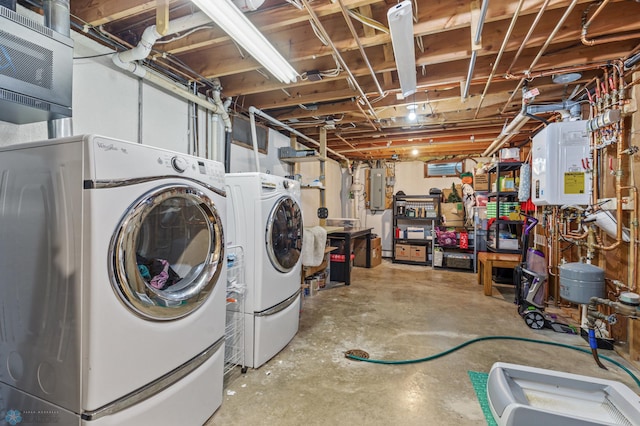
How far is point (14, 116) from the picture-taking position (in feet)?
4.92

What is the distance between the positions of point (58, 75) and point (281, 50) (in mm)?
1520

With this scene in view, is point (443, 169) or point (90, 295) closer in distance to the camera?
point (90, 295)

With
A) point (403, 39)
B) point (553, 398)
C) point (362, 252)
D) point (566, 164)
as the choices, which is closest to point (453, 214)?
point (362, 252)

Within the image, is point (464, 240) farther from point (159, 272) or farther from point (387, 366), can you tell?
point (159, 272)

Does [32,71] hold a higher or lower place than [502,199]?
higher

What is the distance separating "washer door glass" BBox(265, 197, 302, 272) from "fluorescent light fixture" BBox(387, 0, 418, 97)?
54.2 inches

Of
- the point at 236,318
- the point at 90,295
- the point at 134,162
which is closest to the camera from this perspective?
the point at 90,295

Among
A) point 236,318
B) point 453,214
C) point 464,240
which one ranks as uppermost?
point 453,214

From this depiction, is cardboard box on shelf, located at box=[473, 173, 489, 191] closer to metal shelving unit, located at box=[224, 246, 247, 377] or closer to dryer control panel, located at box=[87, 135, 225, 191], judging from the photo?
metal shelving unit, located at box=[224, 246, 247, 377]

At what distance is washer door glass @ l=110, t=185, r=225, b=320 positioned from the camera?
1187 mm

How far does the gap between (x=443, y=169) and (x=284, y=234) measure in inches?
207

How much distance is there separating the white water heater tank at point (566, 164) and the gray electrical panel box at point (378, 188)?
398 cm

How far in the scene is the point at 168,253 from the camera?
180 cm

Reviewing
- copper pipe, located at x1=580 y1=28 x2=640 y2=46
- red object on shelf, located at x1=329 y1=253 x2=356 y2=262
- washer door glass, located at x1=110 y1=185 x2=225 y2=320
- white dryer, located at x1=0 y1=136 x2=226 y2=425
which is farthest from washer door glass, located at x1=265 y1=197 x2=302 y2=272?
copper pipe, located at x1=580 y1=28 x2=640 y2=46
